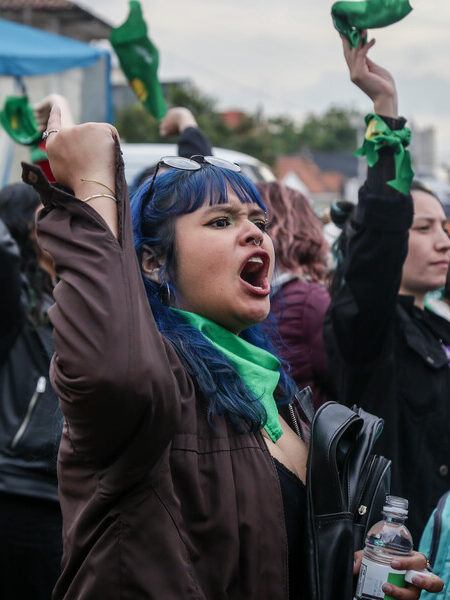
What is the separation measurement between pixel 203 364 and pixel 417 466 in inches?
54.9

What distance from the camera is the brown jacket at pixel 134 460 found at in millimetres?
1269

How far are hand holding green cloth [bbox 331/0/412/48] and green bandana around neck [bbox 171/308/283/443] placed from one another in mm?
1160

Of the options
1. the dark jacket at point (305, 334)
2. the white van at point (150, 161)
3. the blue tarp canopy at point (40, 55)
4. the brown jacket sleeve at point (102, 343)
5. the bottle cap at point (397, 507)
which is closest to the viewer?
the brown jacket sleeve at point (102, 343)

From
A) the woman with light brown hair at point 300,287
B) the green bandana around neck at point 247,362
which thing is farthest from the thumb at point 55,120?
the woman with light brown hair at point 300,287

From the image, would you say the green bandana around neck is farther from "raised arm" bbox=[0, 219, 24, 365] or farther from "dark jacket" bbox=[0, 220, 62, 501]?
"raised arm" bbox=[0, 219, 24, 365]

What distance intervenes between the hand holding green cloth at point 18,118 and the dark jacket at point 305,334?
4.51 feet

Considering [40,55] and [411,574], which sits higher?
[411,574]

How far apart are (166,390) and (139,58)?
3.04 meters

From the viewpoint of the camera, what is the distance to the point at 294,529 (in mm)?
1663

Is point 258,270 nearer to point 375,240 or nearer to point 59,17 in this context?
point 375,240

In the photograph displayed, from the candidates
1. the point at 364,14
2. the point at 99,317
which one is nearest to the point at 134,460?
the point at 99,317

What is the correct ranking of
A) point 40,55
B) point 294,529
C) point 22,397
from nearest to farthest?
point 294,529, point 22,397, point 40,55

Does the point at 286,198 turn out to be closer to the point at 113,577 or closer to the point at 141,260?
the point at 141,260

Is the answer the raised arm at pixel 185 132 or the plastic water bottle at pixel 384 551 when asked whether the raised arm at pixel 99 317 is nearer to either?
the plastic water bottle at pixel 384 551
